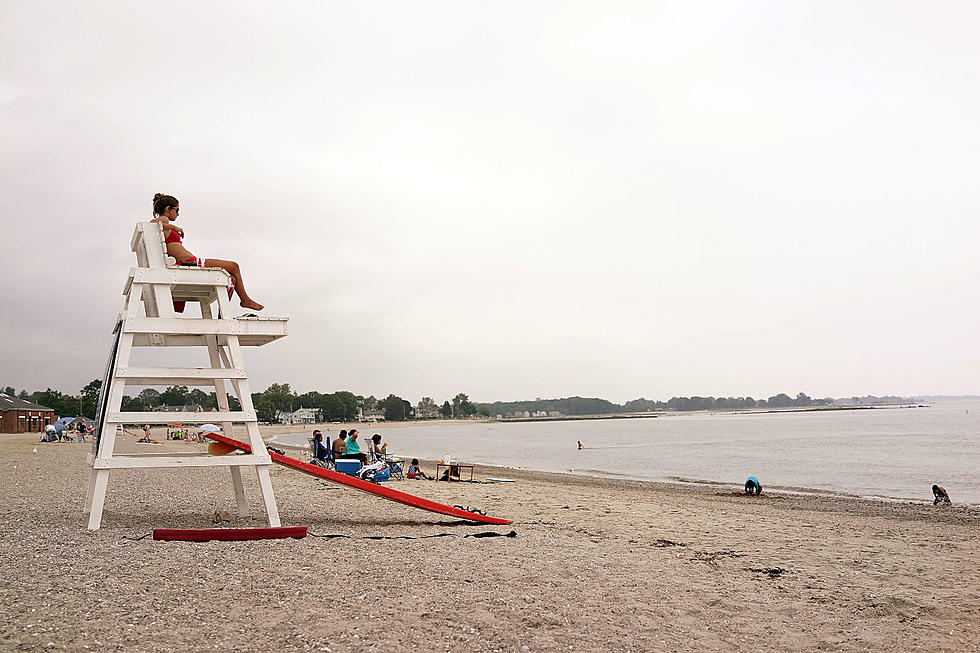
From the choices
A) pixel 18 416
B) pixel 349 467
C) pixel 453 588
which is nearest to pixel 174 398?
pixel 18 416

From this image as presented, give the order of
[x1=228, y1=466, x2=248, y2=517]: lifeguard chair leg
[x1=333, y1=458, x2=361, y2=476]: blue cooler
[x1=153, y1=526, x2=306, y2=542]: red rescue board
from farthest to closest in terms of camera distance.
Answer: [x1=333, y1=458, x2=361, y2=476]: blue cooler < [x1=228, y1=466, x2=248, y2=517]: lifeguard chair leg < [x1=153, y1=526, x2=306, y2=542]: red rescue board

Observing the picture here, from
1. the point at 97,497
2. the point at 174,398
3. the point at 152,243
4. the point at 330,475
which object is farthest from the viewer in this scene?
the point at 174,398

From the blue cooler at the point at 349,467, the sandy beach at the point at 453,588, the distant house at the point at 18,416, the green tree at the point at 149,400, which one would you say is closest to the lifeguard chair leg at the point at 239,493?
the sandy beach at the point at 453,588

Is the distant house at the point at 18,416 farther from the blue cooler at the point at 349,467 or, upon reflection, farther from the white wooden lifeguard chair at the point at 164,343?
the white wooden lifeguard chair at the point at 164,343

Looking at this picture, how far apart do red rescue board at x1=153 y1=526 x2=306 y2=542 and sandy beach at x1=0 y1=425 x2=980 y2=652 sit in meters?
0.22

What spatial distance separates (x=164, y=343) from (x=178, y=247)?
3.97 ft

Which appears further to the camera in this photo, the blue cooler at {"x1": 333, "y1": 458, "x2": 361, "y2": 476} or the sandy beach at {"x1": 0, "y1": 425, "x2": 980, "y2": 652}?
the blue cooler at {"x1": 333, "y1": 458, "x2": 361, "y2": 476}

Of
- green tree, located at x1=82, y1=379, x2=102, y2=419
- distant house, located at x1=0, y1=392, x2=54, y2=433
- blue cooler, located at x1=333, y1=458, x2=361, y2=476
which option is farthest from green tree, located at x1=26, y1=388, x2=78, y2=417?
blue cooler, located at x1=333, y1=458, x2=361, y2=476

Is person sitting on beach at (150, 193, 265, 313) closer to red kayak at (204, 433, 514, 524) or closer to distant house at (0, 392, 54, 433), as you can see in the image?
red kayak at (204, 433, 514, 524)

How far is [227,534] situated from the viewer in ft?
22.4

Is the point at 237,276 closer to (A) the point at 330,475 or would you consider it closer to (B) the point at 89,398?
(A) the point at 330,475

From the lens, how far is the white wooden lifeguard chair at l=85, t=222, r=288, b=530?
Answer: 6977 millimetres

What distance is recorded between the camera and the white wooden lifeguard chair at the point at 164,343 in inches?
275

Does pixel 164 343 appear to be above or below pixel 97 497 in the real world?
above
